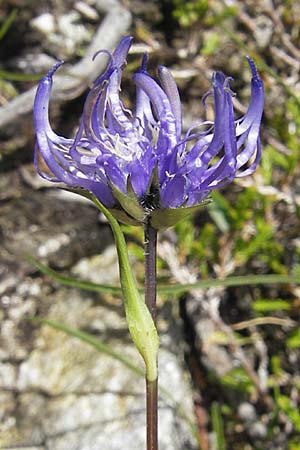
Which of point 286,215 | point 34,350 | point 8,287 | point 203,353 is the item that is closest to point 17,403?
point 34,350

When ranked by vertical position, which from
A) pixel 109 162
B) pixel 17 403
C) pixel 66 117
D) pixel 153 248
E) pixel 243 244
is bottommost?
pixel 17 403

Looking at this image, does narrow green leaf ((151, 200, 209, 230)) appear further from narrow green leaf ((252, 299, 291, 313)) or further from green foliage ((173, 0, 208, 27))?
green foliage ((173, 0, 208, 27))

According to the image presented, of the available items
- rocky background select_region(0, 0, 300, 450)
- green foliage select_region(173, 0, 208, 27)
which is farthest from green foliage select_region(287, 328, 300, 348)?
green foliage select_region(173, 0, 208, 27)

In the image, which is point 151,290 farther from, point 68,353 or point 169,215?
point 68,353

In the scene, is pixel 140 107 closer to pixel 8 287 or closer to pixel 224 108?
pixel 224 108

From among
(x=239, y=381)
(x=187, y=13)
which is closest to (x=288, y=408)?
(x=239, y=381)

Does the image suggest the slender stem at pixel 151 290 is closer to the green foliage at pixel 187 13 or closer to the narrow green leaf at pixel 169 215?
the narrow green leaf at pixel 169 215
